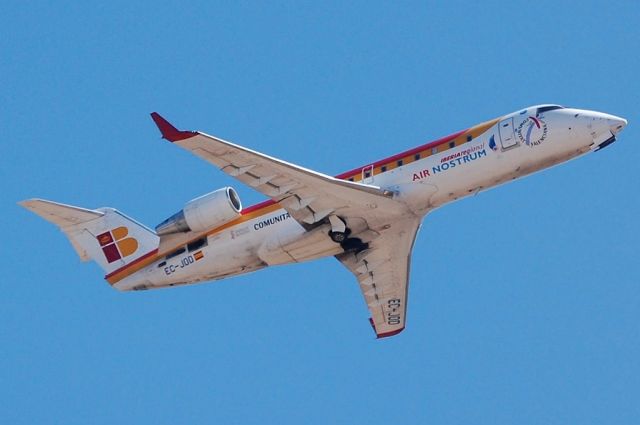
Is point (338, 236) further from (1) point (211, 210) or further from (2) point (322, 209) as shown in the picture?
(1) point (211, 210)

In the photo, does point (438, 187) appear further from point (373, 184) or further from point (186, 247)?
point (186, 247)

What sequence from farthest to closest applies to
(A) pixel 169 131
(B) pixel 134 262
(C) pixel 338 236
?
(B) pixel 134 262
(C) pixel 338 236
(A) pixel 169 131

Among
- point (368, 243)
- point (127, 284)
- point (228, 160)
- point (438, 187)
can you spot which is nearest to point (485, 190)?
point (438, 187)

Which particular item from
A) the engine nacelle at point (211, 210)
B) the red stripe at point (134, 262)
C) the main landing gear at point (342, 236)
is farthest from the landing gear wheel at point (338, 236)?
the red stripe at point (134, 262)

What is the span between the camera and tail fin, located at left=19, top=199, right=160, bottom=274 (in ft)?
135

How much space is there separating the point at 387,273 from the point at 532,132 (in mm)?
7868

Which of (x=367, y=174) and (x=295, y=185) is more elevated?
(x=295, y=185)

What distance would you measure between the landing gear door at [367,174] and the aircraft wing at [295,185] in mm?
869

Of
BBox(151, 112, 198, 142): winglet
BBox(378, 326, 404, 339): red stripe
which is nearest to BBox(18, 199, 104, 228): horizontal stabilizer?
BBox(151, 112, 198, 142): winglet

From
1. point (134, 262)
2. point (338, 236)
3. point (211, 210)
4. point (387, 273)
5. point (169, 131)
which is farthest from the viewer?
point (387, 273)

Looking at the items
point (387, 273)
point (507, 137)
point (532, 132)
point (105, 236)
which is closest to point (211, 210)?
point (105, 236)

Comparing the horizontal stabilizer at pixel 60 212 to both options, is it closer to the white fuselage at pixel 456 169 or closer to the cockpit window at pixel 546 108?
the white fuselage at pixel 456 169

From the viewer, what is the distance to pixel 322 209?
37.7m

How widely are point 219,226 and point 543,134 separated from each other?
1090 centimetres
